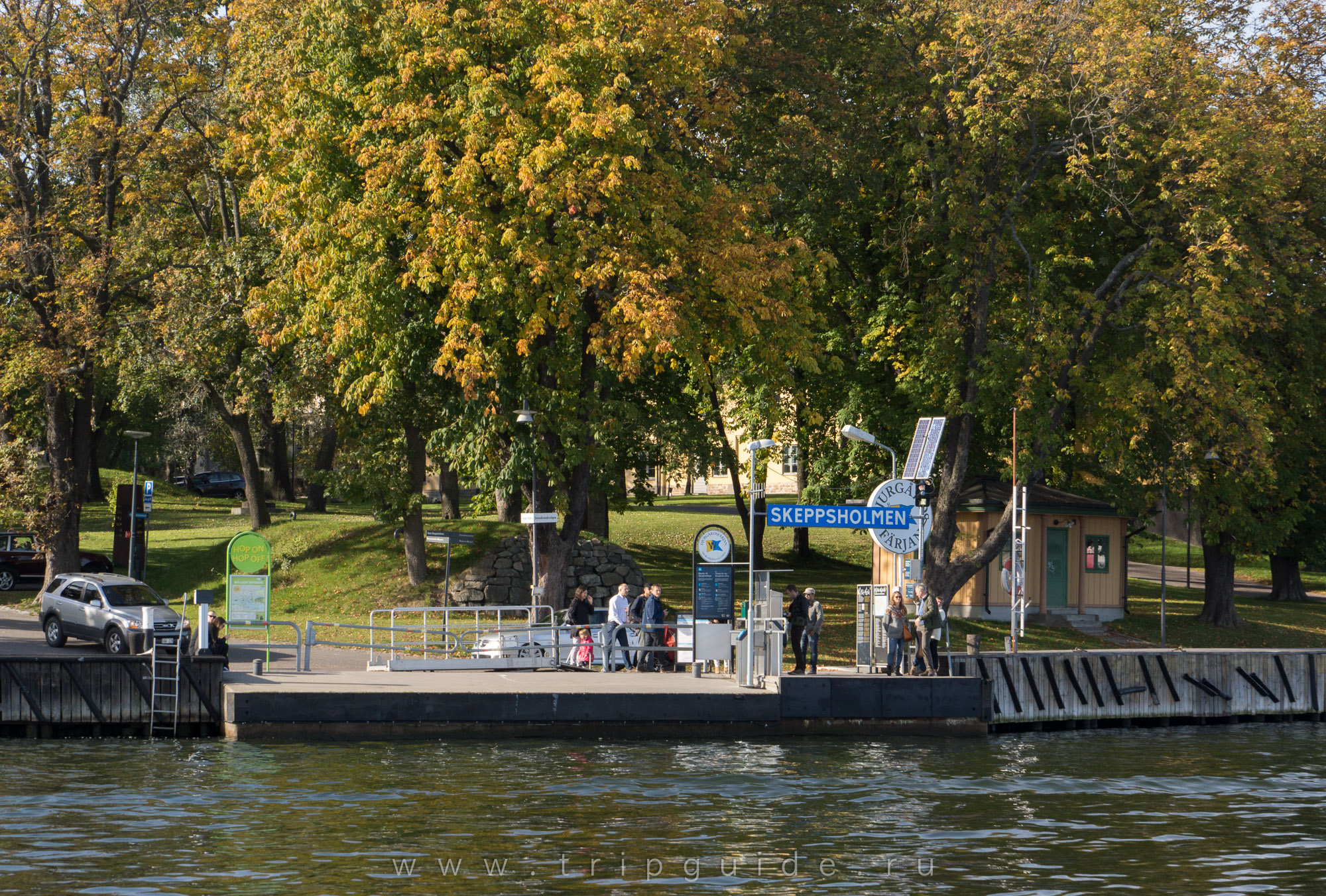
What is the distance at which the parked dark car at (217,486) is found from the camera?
69000 millimetres

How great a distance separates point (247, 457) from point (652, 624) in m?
21.4

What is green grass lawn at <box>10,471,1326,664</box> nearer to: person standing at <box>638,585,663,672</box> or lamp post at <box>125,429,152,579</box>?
lamp post at <box>125,429,152,579</box>

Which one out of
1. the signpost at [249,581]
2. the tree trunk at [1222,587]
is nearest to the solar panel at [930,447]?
the signpost at [249,581]

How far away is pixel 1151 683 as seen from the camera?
96.5 feet

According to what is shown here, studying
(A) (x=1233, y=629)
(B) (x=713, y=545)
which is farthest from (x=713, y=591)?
(A) (x=1233, y=629)

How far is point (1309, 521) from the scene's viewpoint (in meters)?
46.9

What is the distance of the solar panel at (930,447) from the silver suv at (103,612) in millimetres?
15465

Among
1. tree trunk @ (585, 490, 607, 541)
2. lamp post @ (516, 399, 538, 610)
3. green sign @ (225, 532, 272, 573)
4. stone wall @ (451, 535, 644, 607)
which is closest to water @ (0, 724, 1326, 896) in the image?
green sign @ (225, 532, 272, 573)

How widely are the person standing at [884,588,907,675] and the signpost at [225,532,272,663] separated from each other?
11280 millimetres

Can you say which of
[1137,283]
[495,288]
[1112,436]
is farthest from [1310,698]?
[495,288]

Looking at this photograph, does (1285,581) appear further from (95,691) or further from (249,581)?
(95,691)

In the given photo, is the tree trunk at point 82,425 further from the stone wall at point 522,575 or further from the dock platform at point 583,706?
the dock platform at point 583,706

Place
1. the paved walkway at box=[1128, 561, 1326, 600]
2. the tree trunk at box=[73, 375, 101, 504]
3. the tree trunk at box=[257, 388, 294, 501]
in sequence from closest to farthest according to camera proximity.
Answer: the tree trunk at box=[73, 375, 101, 504] → the paved walkway at box=[1128, 561, 1326, 600] → the tree trunk at box=[257, 388, 294, 501]

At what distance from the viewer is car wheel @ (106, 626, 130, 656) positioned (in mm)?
29111
